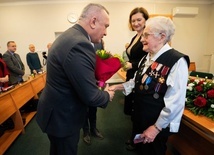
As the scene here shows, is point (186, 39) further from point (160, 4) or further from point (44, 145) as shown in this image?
point (44, 145)

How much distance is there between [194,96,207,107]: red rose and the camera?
3.83ft

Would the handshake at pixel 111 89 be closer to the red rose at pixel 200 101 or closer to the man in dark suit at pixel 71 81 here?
the man in dark suit at pixel 71 81

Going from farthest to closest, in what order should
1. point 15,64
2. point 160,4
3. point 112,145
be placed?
point 160,4
point 15,64
point 112,145

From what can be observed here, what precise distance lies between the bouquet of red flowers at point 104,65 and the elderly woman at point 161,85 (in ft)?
0.79

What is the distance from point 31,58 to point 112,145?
3.95 m

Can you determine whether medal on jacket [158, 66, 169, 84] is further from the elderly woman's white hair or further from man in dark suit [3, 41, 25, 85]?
man in dark suit [3, 41, 25, 85]

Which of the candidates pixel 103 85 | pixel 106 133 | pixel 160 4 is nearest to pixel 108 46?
pixel 160 4

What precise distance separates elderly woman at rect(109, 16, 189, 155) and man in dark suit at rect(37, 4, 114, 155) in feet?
1.11

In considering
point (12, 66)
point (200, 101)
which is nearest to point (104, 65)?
point (200, 101)

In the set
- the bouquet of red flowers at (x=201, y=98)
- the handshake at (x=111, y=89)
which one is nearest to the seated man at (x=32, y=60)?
the handshake at (x=111, y=89)

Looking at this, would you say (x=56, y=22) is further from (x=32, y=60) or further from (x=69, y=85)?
(x=69, y=85)

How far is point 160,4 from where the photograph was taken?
562cm

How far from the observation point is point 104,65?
118cm

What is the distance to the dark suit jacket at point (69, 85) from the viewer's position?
2.75ft
